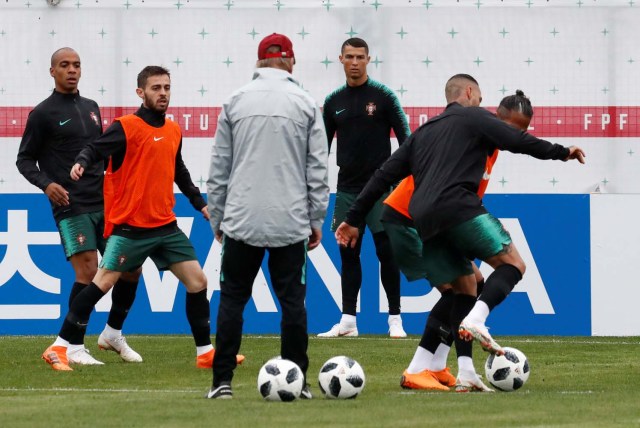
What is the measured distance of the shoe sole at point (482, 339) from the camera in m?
7.45

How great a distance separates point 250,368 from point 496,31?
15.7 feet

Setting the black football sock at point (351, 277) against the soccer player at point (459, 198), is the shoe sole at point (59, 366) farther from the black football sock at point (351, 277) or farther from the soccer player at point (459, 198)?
the black football sock at point (351, 277)

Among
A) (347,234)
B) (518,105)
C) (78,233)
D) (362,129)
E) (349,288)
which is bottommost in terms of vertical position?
(349,288)

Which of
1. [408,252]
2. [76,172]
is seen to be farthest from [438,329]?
[76,172]

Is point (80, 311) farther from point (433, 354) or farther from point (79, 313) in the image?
point (433, 354)

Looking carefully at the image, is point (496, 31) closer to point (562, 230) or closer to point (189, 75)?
point (562, 230)

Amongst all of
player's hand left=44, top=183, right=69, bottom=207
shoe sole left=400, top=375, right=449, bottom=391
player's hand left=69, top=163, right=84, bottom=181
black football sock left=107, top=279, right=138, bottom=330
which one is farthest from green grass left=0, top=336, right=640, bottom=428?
player's hand left=69, top=163, right=84, bottom=181

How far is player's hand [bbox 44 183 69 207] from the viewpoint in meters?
9.61

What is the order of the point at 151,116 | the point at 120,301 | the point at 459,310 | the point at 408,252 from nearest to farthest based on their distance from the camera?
the point at 459,310
the point at 408,252
the point at 151,116
the point at 120,301

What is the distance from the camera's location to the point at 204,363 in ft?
31.2

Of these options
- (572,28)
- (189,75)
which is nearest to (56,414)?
(189,75)

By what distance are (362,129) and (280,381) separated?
15.4 feet

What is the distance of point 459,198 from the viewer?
26.0 ft

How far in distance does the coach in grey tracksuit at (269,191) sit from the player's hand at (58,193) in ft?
7.83
